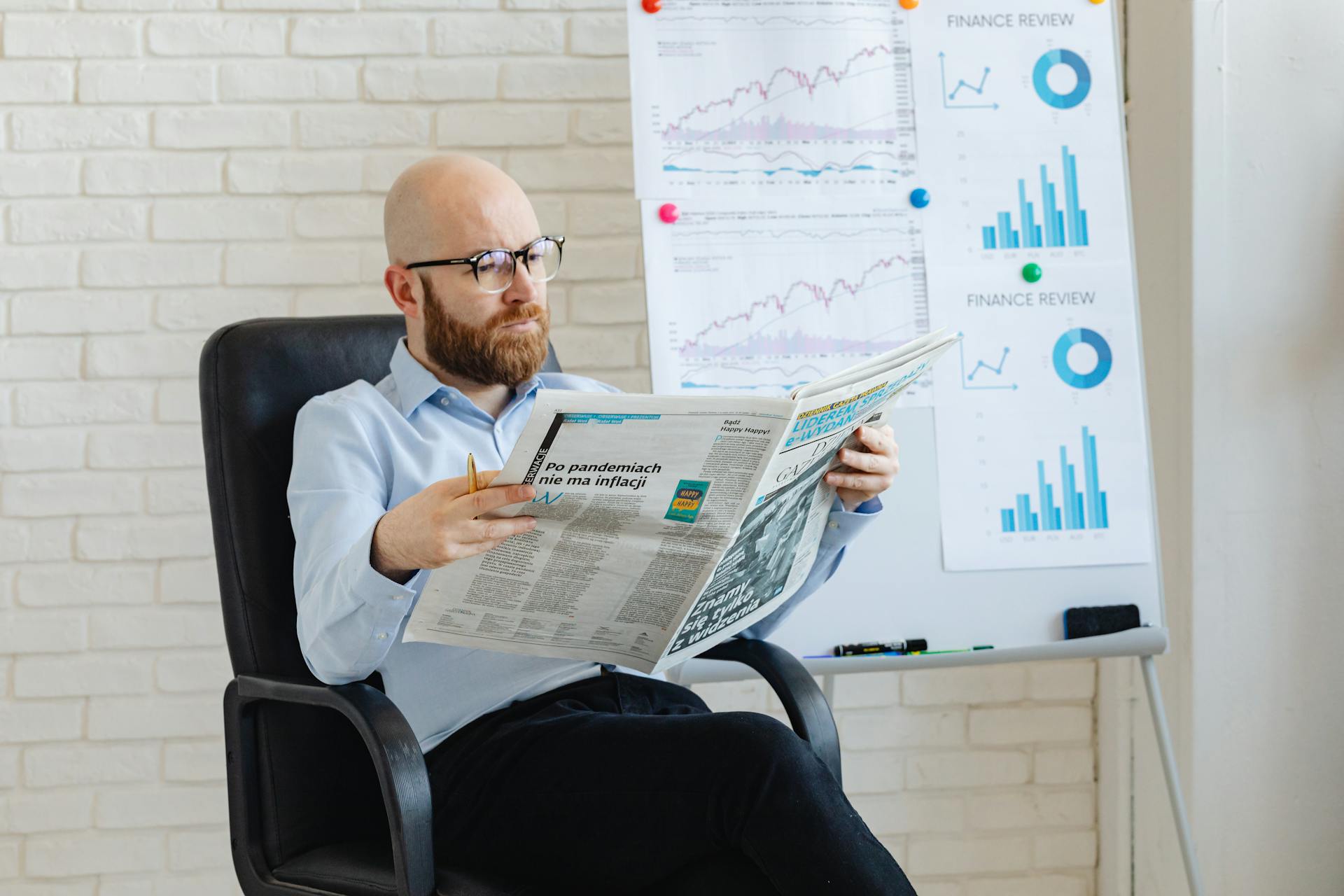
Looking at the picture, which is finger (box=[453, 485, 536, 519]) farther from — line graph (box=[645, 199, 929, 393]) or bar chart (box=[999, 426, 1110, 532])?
bar chart (box=[999, 426, 1110, 532])

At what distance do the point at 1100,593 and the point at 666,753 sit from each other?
90 cm

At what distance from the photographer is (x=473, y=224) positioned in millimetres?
1397

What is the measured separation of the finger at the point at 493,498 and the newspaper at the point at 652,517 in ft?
0.03

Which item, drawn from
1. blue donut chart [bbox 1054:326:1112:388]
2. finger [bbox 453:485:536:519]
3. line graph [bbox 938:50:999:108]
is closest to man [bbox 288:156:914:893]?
finger [bbox 453:485:536:519]

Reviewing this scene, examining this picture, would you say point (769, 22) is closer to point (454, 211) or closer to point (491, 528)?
point (454, 211)

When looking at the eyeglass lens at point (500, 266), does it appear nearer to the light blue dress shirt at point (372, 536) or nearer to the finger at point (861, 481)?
the light blue dress shirt at point (372, 536)

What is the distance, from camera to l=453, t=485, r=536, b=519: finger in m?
0.95

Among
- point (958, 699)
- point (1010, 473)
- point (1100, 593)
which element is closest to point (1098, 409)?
point (1010, 473)

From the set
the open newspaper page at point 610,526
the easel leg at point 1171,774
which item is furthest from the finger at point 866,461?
the easel leg at point 1171,774

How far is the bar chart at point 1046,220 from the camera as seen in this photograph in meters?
1.77

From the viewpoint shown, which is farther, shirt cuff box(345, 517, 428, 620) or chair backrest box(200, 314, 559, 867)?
chair backrest box(200, 314, 559, 867)

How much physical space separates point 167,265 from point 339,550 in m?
1.15

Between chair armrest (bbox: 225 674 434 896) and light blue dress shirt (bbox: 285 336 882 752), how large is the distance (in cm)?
5

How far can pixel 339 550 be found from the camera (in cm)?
117
